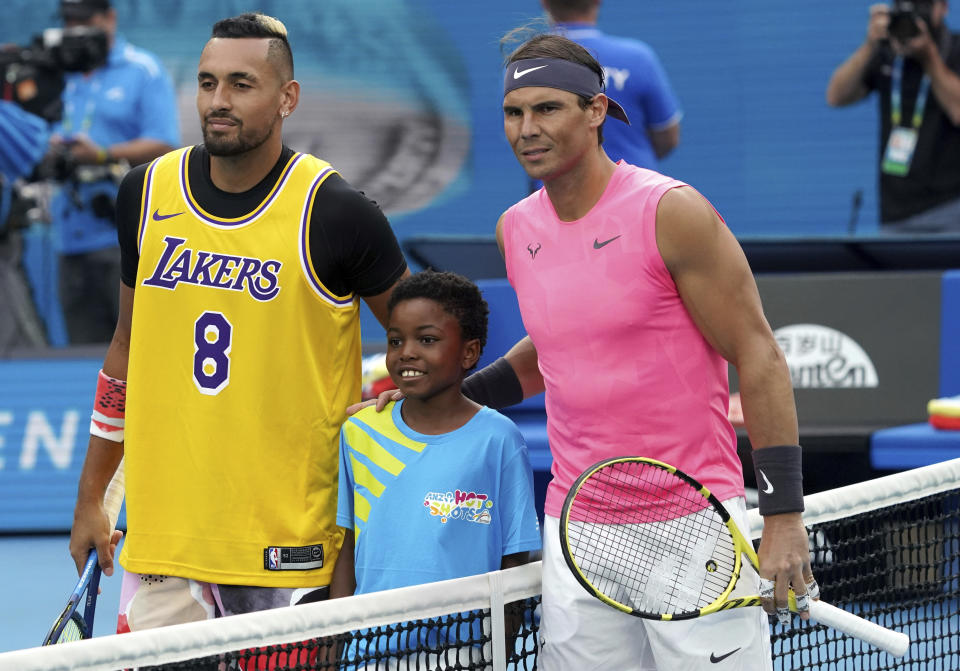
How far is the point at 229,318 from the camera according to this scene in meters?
3.24

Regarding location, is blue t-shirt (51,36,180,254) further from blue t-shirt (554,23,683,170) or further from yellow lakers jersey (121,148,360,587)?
yellow lakers jersey (121,148,360,587)

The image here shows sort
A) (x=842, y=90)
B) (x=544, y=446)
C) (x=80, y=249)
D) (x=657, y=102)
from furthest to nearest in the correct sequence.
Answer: (x=80, y=249)
(x=842, y=90)
(x=657, y=102)
(x=544, y=446)

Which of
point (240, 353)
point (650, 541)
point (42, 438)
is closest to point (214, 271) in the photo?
point (240, 353)

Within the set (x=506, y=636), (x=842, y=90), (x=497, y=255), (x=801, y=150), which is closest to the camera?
(x=506, y=636)

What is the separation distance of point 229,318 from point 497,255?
4060 millimetres

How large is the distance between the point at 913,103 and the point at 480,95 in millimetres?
3845

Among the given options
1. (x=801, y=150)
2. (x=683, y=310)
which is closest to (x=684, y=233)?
(x=683, y=310)

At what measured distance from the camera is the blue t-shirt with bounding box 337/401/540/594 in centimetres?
323

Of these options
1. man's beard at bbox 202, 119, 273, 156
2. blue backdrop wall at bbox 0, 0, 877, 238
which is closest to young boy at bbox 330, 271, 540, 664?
man's beard at bbox 202, 119, 273, 156

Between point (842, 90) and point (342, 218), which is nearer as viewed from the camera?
point (342, 218)

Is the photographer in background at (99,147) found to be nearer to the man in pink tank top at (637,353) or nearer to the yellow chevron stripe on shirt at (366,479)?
the yellow chevron stripe on shirt at (366,479)

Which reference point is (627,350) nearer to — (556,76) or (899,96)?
(556,76)

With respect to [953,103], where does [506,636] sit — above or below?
below

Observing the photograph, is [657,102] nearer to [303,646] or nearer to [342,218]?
[342,218]
